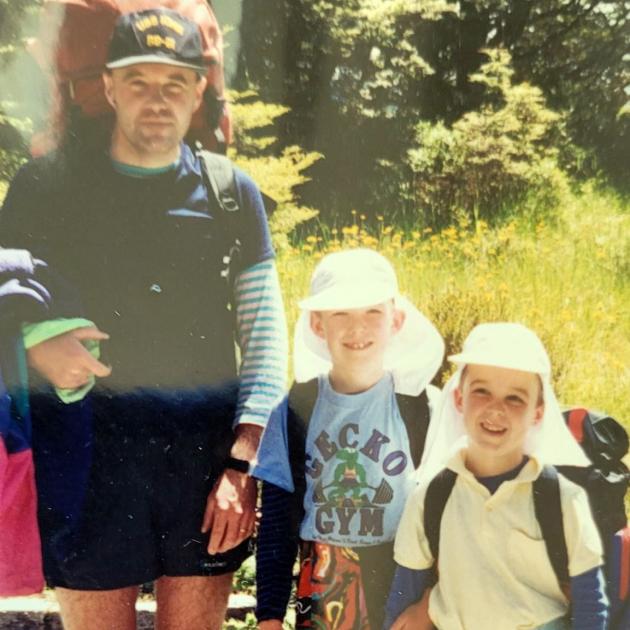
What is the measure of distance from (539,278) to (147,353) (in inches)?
48.8

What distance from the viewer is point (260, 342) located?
108 inches

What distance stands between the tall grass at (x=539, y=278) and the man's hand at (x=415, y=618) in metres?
0.73

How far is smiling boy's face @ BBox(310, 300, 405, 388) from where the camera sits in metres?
2.69

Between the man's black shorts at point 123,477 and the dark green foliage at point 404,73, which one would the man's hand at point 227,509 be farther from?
the dark green foliage at point 404,73

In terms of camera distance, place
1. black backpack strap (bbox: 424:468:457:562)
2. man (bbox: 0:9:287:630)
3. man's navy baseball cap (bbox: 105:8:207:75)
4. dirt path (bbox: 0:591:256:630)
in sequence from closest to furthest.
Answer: man's navy baseball cap (bbox: 105:8:207:75)
man (bbox: 0:9:287:630)
black backpack strap (bbox: 424:468:457:562)
dirt path (bbox: 0:591:256:630)

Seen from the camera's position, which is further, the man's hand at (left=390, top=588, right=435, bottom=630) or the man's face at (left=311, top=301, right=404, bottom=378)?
the man's hand at (left=390, top=588, right=435, bottom=630)

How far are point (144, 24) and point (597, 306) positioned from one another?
1.61m

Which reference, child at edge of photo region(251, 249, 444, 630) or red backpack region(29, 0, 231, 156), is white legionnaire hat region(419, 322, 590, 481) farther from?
red backpack region(29, 0, 231, 156)

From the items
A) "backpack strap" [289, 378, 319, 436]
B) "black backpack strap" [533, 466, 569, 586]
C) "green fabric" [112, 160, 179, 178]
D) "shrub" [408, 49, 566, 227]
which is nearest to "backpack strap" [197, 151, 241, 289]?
"green fabric" [112, 160, 179, 178]

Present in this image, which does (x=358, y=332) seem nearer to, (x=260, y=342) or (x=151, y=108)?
(x=260, y=342)

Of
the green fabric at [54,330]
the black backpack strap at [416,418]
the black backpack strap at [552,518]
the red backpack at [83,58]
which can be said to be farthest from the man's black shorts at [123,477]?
the black backpack strap at [552,518]

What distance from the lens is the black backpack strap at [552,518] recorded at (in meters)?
2.63

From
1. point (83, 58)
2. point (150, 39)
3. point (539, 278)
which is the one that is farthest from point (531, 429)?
point (83, 58)

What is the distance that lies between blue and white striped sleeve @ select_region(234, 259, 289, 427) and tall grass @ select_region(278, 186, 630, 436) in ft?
0.19
